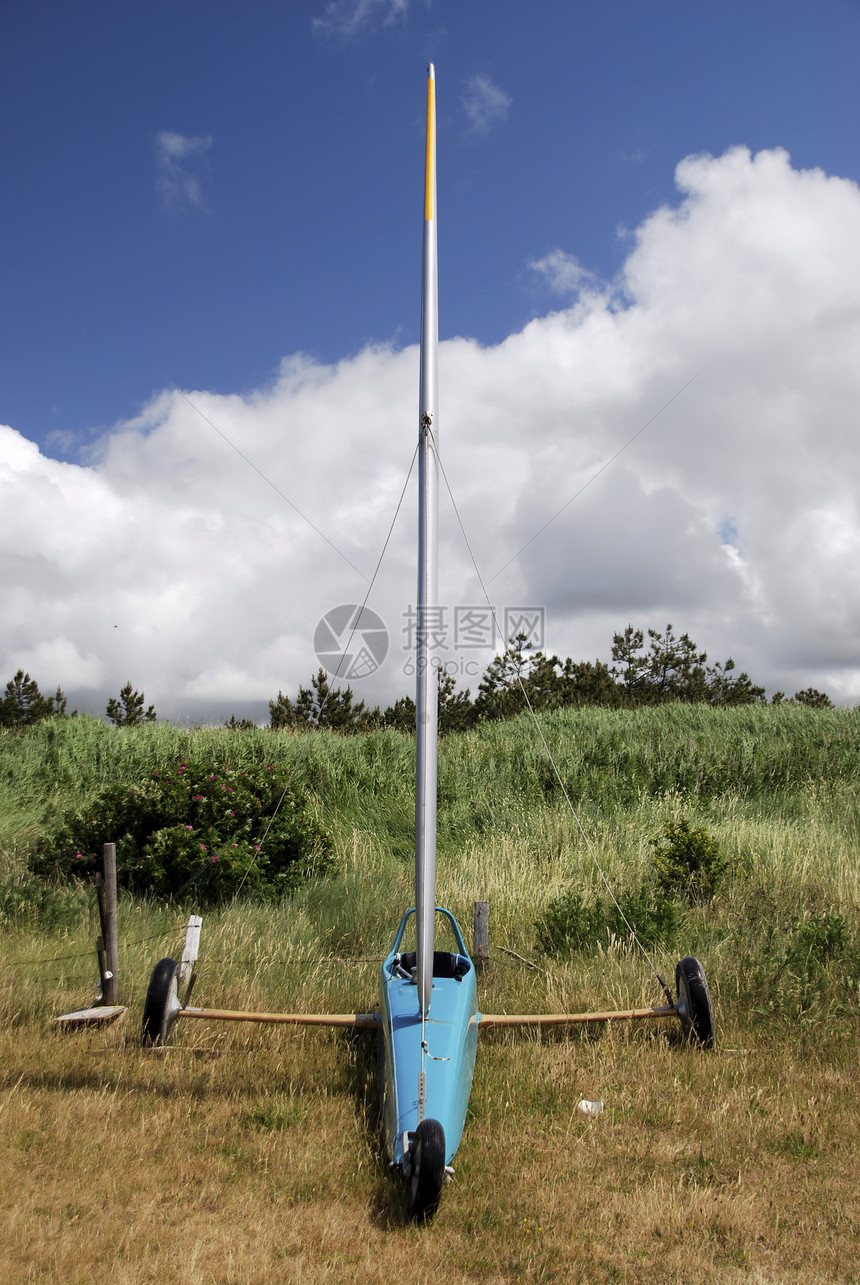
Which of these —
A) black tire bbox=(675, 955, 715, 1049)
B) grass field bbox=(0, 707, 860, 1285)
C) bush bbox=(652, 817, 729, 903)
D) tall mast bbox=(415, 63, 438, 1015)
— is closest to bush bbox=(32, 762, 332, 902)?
grass field bbox=(0, 707, 860, 1285)

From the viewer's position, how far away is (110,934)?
6.46m

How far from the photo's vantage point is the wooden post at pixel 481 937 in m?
6.79

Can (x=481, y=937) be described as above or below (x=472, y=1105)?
above

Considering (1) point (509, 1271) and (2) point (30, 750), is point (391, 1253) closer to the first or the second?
(1) point (509, 1271)

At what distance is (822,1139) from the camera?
171 inches

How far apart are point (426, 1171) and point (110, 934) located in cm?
404

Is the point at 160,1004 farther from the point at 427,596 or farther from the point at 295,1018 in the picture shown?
the point at 427,596

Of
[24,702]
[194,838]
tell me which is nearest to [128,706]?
[24,702]

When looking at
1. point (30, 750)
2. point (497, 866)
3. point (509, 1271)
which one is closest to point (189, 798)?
point (497, 866)

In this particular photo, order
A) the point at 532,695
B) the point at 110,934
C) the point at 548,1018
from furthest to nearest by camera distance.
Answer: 1. the point at 532,695
2. the point at 110,934
3. the point at 548,1018

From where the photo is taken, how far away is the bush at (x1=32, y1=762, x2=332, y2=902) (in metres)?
9.67

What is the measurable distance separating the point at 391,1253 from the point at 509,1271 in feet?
1.67

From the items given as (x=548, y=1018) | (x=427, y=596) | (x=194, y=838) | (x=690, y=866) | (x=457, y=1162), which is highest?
(x=427, y=596)

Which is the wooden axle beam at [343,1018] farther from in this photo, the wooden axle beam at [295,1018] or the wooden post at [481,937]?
the wooden post at [481,937]
